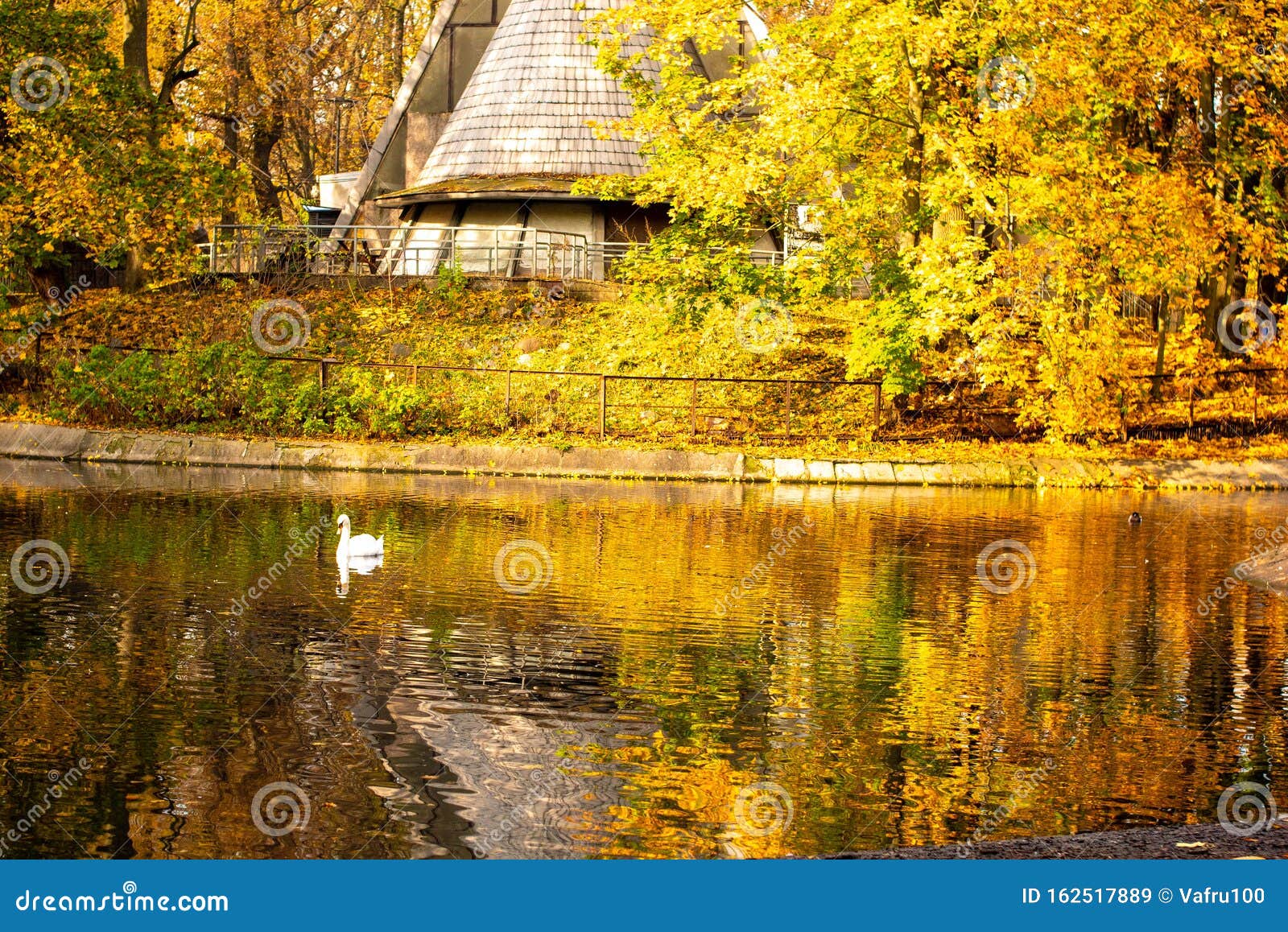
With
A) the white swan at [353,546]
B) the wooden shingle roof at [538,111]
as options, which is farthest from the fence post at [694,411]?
the white swan at [353,546]

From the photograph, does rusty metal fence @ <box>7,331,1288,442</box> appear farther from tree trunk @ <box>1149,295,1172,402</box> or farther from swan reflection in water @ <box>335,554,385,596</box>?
swan reflection in water @ <box>335,554,385,596</box>

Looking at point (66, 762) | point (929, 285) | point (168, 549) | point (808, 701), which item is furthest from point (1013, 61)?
point (66, 762)

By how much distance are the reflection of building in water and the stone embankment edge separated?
16.9m

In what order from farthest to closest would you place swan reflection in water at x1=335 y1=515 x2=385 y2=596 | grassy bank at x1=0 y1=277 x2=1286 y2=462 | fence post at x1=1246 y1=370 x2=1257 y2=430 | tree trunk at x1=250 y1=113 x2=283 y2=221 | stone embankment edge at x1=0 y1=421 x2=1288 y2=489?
1. tree trunk at x1=250 y1=113 x2=283 y2=221
2. fence post at x1=1246 y1=370 x2=1257 y2=430
3. grassy bank at x1=0 y1=277 x2=1286 y2=462
4. stone embankment edge at x1=0 y1=421 x2=1288 y2=489
5. swan reflection in water at x1=335 y1=515 x2=385 y2=596

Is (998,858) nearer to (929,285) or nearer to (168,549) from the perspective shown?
(168,549)

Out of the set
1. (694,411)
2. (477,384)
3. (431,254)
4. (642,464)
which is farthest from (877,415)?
(431,254)

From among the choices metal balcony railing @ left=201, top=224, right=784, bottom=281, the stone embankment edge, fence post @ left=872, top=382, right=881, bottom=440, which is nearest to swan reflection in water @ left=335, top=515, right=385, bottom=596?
the stone embankment edge

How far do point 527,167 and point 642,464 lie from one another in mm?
17005

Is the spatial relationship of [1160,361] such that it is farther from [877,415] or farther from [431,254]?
[431,254]

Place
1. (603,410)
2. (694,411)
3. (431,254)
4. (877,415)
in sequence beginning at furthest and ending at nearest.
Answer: (431,254) < (877,415) < (694,411) < (603,410)

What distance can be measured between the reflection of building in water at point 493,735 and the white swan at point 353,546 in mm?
3615

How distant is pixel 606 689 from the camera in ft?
33.7

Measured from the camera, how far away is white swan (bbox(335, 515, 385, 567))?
51.8 ft

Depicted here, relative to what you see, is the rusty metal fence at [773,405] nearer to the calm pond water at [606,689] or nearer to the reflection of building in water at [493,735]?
the calm pond water at [606,689]
